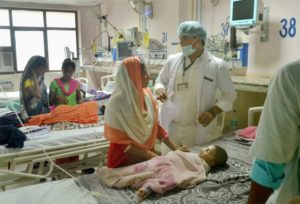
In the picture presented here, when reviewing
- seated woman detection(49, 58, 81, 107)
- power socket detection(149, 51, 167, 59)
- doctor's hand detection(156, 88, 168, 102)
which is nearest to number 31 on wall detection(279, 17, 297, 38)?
doctor's hand detection(156, 88, 168, 102)

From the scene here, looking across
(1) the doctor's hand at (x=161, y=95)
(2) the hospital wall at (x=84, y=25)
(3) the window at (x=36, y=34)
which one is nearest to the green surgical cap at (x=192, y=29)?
(1) the doctor's hand at (x=161, y=95)

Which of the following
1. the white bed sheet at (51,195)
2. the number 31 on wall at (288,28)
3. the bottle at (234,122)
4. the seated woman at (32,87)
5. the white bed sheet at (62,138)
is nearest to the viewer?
the white bed sheet at (51,195)

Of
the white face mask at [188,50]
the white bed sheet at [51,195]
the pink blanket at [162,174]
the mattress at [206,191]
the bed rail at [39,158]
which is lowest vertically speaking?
the bed rail at [39,158]

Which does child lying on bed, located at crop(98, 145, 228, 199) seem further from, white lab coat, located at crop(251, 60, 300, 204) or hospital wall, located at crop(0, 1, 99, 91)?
hospital wall, located at crop(0, 1, 99, 91)

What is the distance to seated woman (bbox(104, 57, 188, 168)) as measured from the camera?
6.76ft

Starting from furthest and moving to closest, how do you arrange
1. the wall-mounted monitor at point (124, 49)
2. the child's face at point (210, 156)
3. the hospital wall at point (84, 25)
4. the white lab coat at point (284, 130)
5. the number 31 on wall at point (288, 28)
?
the hospital wall at point (84, 25), the wall-mounted monitor at point (124, 49), the number 31 on wall at point (288, 28), the child's face at point (210, 156), the white lab coat at point (284, 130)

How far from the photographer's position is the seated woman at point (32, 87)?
3.45 metres

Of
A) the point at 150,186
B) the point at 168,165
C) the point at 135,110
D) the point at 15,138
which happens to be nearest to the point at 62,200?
the point at 150,186

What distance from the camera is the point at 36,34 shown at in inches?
282

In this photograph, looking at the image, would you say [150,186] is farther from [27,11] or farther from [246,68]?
[27,11]

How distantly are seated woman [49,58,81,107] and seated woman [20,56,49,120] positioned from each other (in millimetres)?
262

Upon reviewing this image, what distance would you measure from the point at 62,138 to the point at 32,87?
3.13ft

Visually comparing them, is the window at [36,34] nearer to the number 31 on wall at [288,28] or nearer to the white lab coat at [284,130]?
the number 31 on wall at [288,28]

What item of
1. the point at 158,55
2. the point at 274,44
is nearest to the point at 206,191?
the point at 274,44
